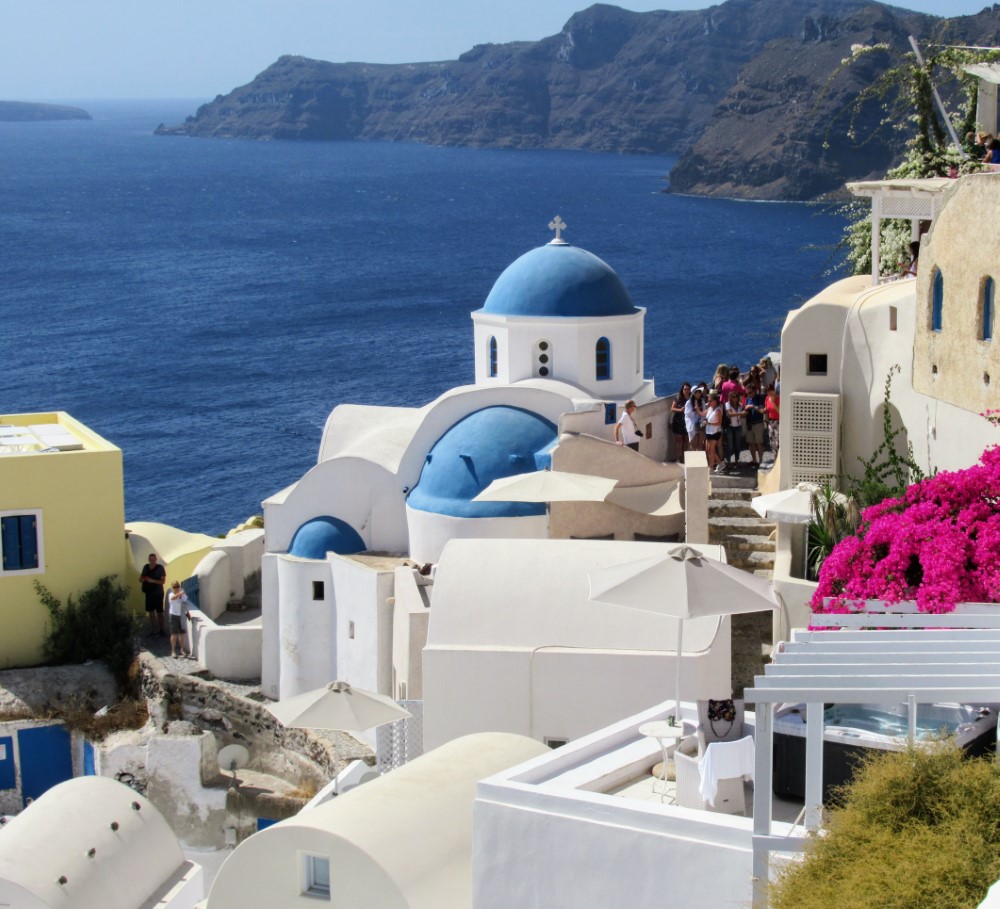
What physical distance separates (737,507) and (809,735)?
45.7 ft

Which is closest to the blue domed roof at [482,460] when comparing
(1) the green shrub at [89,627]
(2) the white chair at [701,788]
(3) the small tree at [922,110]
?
(1) the green shrub at [89,627]

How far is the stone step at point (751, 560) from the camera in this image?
70.6ft

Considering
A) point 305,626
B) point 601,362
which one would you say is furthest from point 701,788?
point 601,362

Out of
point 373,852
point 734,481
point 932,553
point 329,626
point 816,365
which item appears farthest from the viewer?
point 329,626

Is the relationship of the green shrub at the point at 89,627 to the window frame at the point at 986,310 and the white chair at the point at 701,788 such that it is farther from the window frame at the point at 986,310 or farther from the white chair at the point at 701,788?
the white chair at the point at 701,788

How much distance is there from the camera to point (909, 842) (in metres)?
7.82

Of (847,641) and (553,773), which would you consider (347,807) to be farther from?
(847,641)

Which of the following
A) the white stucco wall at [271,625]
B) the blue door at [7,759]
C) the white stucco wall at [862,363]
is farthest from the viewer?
the white stucco wall at [271,625]

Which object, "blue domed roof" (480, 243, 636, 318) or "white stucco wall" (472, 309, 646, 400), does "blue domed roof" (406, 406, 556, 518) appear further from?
"blue domed roof" (480, 243, 636, 318)

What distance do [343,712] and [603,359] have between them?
373 inches

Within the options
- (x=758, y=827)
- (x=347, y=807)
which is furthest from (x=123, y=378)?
(x=758, y=827)

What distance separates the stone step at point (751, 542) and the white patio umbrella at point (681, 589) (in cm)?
682

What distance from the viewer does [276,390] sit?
6481 cm

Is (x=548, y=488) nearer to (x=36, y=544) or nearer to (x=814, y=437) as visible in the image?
(x=814, y=437)
